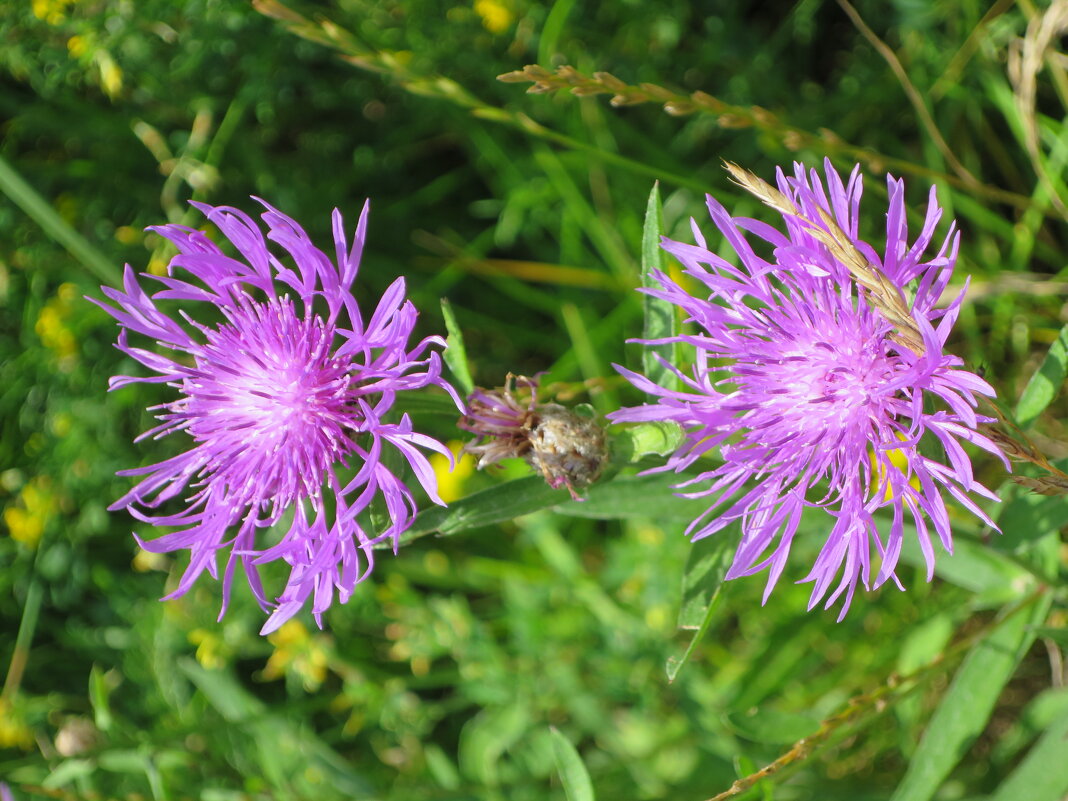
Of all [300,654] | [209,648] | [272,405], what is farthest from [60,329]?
[272,405]

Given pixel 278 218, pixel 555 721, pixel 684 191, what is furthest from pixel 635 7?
pixel 555 721

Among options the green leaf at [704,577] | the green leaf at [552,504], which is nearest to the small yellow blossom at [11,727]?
the green leaf at [552,504]

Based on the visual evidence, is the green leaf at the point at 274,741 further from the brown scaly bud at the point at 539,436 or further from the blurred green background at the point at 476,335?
the brown scaly bud at the point at 539,436

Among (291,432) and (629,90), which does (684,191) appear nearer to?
(629,90)

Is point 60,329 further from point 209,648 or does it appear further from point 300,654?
point 300,654

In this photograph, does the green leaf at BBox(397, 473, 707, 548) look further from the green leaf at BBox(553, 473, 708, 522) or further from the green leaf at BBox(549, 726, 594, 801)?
the green leaf at BBox(549, 726, 594, 801)
